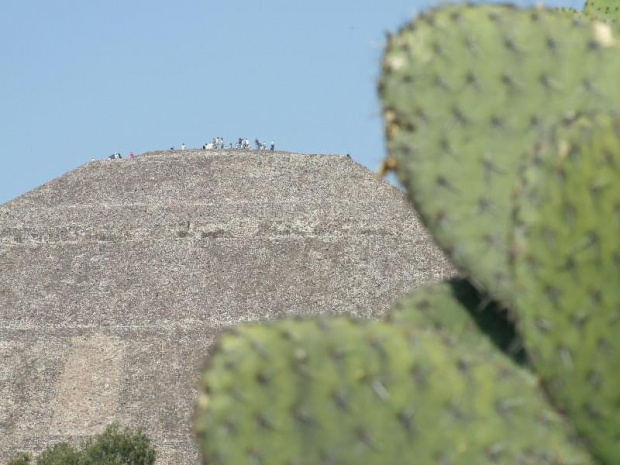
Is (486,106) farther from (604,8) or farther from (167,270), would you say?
(167,270)

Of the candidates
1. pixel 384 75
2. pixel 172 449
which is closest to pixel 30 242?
pixel 172 449

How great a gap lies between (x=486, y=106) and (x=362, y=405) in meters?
1.00

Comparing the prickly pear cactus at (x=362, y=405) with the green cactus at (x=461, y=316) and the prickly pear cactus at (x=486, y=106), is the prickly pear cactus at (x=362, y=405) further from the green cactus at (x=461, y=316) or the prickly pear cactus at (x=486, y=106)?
the green cactus at (x=461, y=316)

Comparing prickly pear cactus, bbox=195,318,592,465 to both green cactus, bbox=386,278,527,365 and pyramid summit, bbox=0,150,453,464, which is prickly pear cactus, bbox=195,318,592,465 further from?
pyramid summit, bbox=0,150,453,464

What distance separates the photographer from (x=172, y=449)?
113ft

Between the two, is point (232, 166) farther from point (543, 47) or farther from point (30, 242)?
point (543, 47)

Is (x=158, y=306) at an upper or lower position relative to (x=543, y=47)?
lower

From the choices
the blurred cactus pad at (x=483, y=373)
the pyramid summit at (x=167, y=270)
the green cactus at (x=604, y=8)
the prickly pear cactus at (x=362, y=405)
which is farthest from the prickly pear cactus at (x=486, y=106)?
the pyramid summit at (x=167, y=270)

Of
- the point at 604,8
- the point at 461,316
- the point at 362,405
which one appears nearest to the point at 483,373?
the point at 362,405

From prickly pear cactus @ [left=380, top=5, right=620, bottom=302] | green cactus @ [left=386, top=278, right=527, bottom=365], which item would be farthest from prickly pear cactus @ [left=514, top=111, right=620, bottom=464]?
green cactus @ [left=386, top=278, right=527, bottom=365]

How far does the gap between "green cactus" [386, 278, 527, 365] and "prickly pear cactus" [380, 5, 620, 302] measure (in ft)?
0.93

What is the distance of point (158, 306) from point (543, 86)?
4029 cm

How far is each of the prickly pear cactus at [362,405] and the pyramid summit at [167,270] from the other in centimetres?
3111

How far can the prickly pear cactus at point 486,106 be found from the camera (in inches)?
138
